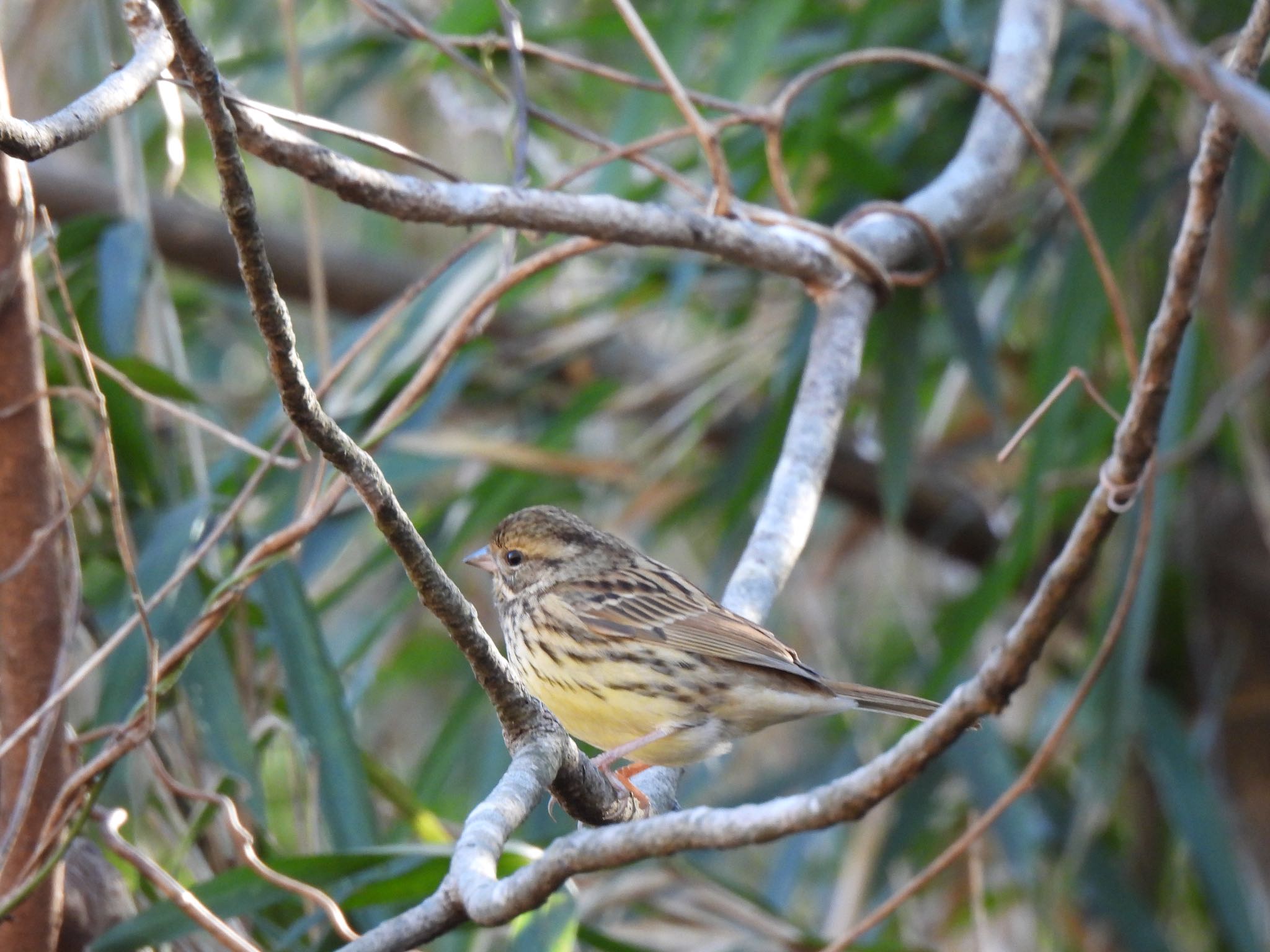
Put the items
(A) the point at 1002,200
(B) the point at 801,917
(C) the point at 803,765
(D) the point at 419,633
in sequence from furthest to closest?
(D) the point at 419,633, (B) the point at 801,917, (C) the point at 803,765, (A) the point at 1002,200

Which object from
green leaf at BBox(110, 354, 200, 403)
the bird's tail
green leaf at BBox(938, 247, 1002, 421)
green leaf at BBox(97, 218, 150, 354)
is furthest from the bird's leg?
green leaf at BBox(938, 247, 1002, 421)

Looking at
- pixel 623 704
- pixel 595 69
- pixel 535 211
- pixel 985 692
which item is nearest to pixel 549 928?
pixel 623 704

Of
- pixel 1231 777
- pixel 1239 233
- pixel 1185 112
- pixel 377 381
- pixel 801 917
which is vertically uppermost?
pixel 1185 112

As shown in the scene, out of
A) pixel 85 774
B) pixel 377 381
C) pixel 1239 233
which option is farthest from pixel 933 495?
pixel 85 774

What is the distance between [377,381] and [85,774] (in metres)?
1.75

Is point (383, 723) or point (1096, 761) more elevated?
point (1096, 761)

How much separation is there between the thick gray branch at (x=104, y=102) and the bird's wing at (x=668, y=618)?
4.70 ft

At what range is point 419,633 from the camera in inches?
265

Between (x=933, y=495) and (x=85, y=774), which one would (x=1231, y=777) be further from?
(x=85, y=774)

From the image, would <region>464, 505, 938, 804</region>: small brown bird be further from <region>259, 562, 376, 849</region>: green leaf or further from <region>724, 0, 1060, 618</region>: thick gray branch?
<region>259, 562, 376, 849</region>: green leaf

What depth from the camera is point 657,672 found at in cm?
321

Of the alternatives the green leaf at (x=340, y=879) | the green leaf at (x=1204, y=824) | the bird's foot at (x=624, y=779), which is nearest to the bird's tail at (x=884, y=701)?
the bird's foot at (x=624, y=779)

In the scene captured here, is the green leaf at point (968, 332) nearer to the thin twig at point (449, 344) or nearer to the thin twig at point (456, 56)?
the thin twig at point (456, 56)

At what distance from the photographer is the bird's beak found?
3717 millimetres
